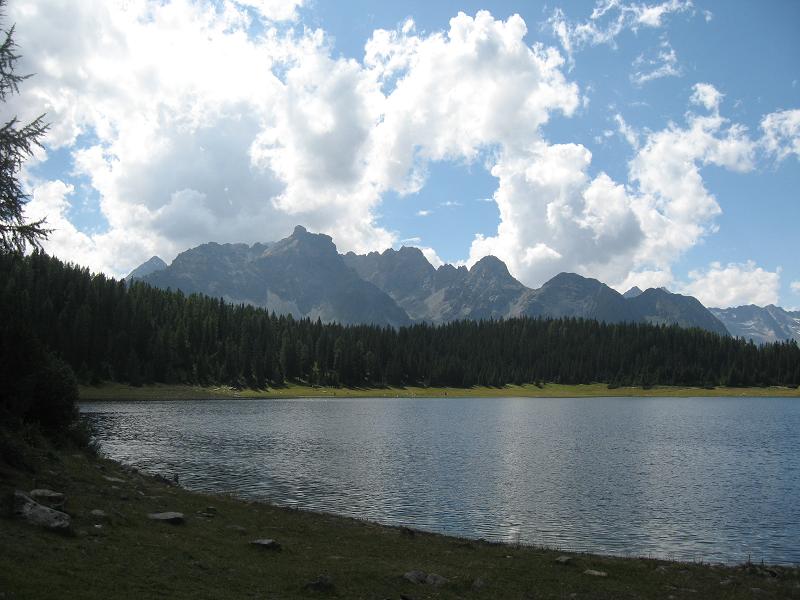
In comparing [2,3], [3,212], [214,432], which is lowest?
[214,432]

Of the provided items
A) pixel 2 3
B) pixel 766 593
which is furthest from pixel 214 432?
pixel 766 593

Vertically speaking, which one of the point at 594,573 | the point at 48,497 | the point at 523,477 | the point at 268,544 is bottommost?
the point at 523,477

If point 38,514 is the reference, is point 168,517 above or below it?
below

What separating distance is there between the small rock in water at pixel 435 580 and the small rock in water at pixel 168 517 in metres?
10.7

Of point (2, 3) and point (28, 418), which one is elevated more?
point (2, 3)

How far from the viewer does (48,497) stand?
71.3 feet

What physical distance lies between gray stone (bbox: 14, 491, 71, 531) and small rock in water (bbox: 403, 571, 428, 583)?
36.5ft

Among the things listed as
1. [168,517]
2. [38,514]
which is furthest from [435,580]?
[38,514]

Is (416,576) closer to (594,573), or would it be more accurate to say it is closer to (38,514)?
(594,573)

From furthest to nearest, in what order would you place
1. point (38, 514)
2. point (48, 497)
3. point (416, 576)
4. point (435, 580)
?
point (48, 497) → point (416, 576) → point (435, 580) → point (38, 514)

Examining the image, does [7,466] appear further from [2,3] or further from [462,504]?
[462,504]

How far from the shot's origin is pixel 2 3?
91.7ft

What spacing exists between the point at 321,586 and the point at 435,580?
422 cm

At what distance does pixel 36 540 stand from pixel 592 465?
51414mm
